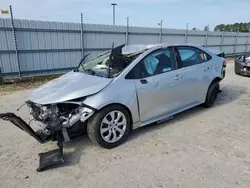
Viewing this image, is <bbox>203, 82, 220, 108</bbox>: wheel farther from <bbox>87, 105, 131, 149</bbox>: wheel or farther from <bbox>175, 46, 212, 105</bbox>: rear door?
<bbox>87, 105, 131, 149</bbox>: wheel

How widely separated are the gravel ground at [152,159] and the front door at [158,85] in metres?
0.41

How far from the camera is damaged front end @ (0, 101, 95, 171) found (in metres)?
2.91

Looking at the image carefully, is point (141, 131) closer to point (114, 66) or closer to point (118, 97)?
point (118, 97)

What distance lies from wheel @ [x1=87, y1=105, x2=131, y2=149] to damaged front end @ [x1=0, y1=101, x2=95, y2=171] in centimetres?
15

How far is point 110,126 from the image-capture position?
10.4 ft

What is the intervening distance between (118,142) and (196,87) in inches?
84.1

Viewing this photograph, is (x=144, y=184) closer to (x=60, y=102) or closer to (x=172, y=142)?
(x=172, y=142)

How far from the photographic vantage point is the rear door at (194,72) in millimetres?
4141

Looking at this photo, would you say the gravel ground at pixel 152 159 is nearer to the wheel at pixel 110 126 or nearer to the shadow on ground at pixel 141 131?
the shadow on ground at pixel 141 131

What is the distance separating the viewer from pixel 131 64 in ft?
11.4

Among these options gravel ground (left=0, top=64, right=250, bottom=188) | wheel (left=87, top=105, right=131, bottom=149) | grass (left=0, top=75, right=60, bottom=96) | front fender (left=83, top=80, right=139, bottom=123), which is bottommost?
gravel ground (left=0, top=64, right=250, bottom=188)

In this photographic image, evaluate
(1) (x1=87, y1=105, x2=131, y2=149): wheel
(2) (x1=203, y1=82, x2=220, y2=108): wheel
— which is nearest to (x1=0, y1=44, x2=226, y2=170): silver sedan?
(1) (x1=87, y1=105, x2=131, y2=149): wheel

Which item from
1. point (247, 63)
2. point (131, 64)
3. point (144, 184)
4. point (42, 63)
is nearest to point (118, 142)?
point (144, 184)

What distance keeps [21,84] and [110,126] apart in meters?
6.08
